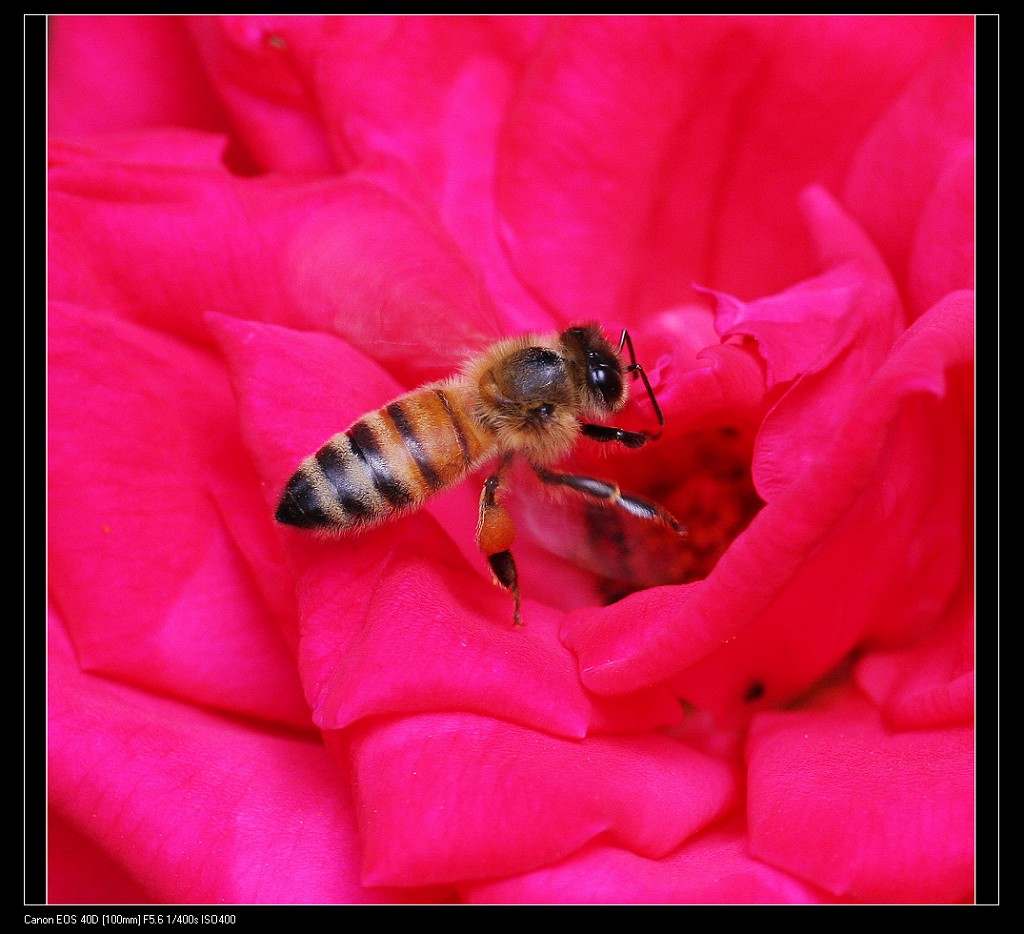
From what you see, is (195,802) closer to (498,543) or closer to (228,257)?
(498,543)

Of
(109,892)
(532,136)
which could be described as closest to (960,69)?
(532,136)

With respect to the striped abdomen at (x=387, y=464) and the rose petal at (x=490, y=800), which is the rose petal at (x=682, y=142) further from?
the rose petal at (x=490, y=800)

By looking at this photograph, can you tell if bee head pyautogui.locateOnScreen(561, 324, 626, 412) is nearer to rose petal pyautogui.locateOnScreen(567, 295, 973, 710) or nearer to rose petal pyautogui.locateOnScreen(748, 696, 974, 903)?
rose petal pyautogui.locateOnScreen(567, 295, 973, 710)

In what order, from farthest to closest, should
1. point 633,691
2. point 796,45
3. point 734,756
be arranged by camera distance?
point 796,45
point 734,756
point 633,691

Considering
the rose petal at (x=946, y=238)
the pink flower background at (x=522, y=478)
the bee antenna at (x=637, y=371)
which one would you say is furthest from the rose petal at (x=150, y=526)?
the rose petal at (x=946, y=238)

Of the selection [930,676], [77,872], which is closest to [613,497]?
[930,676]

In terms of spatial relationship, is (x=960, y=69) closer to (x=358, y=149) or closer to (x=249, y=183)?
(x=358, y=149)
